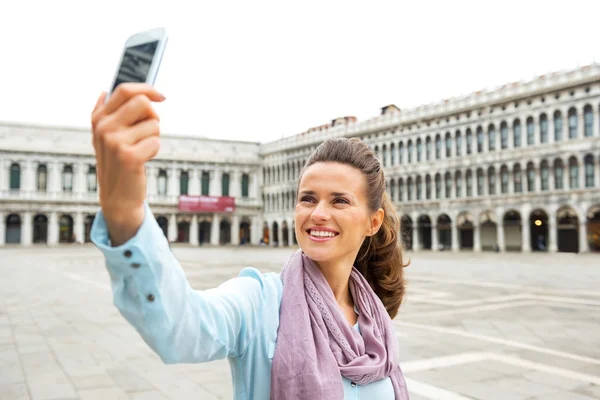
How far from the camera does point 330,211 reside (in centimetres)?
181

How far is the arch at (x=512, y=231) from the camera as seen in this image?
140 ft

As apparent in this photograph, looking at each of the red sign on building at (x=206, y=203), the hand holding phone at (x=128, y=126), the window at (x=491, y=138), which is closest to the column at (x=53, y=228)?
the red sign on building at (x=206, y=203)

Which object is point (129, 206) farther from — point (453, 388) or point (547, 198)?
point (547, 198)

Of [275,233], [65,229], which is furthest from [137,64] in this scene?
[275,233]

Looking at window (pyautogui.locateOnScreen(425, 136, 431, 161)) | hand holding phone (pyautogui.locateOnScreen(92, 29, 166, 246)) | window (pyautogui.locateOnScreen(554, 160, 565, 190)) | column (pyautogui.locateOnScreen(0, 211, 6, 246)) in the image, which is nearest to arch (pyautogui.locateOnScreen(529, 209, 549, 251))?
window (pyautogui.locateOnScreen(554, 160, 565, 190))

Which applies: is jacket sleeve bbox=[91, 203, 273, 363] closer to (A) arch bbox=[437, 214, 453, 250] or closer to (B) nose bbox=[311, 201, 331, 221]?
(B) nose bbox=[311, 201, 331, 221]

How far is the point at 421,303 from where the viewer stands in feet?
36.0

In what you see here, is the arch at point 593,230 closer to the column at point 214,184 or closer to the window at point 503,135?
the window at point 503,135

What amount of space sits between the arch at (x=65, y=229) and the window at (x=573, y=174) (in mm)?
49952

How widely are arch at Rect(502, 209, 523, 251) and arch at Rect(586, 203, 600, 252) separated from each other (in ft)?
17.1

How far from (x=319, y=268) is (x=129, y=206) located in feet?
3.13

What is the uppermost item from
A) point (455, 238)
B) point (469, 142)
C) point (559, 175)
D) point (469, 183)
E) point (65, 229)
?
point (469, 142)

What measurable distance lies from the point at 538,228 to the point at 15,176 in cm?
5152

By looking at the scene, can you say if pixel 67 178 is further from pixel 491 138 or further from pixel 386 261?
pixel 386 261
